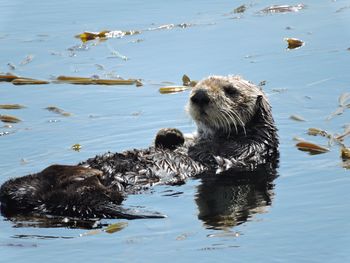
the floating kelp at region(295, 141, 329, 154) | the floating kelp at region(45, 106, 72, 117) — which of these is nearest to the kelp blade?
the floating kelp at region(45, 106, 72, 117)

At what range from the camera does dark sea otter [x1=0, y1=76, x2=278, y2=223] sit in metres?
7.45

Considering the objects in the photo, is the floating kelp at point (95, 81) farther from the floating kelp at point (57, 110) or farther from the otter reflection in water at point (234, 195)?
the otter reflection in water at point (234, 195)

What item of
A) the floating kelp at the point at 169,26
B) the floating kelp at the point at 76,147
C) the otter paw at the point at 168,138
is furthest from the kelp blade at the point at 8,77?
the otter paw at the point at 168,138

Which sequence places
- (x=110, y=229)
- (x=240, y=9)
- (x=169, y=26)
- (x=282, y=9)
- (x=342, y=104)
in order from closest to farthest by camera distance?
(x=110, y=229) → (x=342, y=104) → (x=169, y=26) → (x=240, y=9) → (x=282, y=9)

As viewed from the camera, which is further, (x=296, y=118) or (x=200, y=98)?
(x=296, y=118)

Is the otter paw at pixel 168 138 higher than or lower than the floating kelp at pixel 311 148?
higher

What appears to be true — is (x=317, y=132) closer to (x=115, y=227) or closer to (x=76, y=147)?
(x=76, y=147)

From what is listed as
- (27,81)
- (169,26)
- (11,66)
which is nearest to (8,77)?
(27,81)

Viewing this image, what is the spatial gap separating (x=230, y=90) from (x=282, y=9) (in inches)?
196

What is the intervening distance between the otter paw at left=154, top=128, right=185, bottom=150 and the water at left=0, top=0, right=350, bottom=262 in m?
0.50

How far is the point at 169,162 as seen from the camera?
8.49 meters

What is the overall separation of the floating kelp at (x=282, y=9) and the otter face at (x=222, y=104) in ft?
15.4

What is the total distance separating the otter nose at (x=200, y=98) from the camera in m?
9.03

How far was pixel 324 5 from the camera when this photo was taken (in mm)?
14164
